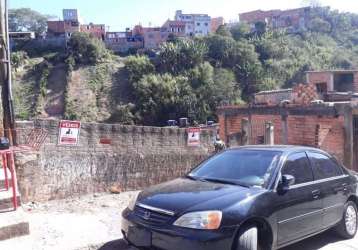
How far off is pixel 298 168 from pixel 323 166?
0.67 meters

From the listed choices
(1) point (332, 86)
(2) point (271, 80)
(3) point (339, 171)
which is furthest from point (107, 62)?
(3) point (339, 171)

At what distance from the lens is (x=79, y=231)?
610 cm

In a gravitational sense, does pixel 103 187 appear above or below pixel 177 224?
below

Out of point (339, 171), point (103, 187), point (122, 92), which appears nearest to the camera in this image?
point (339, 171)

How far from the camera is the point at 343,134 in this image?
453 inches

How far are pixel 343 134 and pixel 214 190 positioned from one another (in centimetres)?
762

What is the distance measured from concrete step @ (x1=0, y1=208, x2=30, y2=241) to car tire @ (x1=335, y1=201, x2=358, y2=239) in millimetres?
4274

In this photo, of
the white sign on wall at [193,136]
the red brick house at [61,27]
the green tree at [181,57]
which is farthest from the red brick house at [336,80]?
the red brick house at [61,27]

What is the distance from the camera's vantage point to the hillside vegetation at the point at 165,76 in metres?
55.4

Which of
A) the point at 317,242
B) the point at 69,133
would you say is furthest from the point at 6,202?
the point at 317,242

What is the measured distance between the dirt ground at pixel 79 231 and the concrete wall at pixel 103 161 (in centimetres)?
Result: 54

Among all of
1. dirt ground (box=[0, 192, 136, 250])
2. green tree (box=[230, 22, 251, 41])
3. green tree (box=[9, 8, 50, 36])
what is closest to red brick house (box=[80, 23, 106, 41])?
green tree (box=[9, 8, 50, 36])

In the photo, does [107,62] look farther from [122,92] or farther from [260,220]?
[260,220]

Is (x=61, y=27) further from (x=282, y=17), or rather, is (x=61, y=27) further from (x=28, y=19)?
(x=282, y=17)
